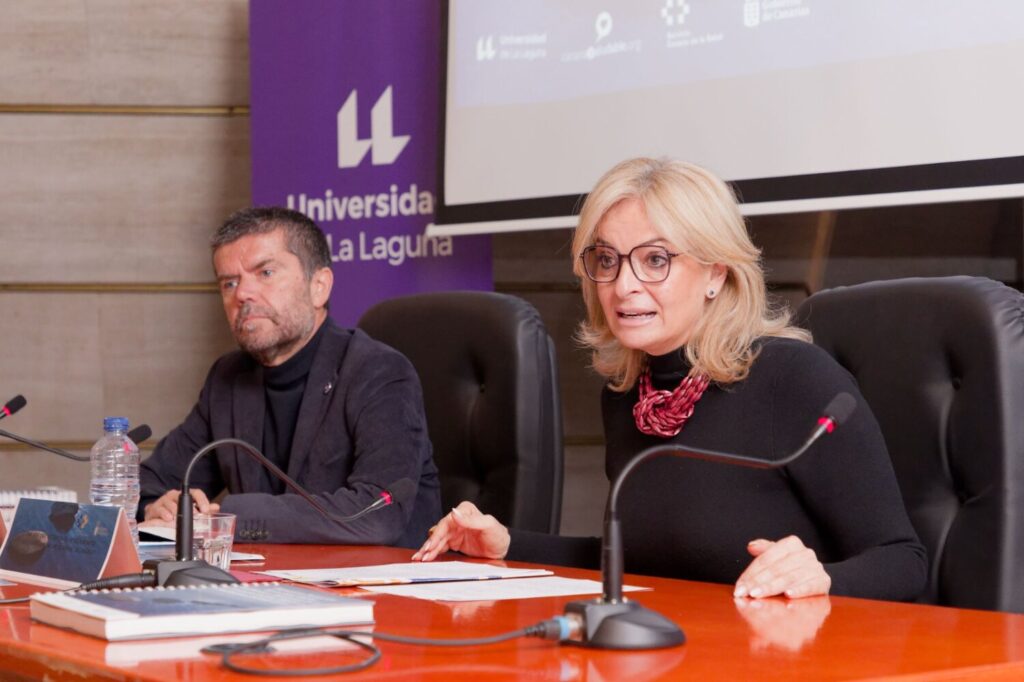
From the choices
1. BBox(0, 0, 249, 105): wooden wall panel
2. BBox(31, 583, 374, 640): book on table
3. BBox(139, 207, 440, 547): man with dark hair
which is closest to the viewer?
BBox(31, 583, 374, 640): book on table

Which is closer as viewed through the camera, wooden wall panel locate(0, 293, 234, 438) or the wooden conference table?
the wooden conference table

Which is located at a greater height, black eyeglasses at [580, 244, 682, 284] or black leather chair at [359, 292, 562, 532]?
black eyeglasses at [580, 244, 682, 284]

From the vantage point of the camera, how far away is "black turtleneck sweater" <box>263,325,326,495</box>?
2.93m

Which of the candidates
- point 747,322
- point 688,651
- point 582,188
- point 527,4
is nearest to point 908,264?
point 582,188

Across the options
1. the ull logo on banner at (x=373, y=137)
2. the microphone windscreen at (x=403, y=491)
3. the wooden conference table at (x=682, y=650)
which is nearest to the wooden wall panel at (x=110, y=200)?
the ull logo on banner at (x=373, y=137)

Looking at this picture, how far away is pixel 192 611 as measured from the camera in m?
1.27

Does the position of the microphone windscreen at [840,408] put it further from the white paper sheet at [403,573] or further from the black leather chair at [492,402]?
the black leather chair at [492,402]

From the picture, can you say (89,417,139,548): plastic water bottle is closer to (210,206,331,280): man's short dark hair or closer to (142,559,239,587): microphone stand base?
(210,206,331,280): man's short dark hair

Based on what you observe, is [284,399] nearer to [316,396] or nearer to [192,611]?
Result: [316,396]

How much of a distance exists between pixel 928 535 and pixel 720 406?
1.16 feet

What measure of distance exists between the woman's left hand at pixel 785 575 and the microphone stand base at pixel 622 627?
0.39 meters

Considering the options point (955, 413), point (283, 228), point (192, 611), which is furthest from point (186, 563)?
point (283, 228)

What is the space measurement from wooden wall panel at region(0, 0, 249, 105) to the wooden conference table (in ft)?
10.6

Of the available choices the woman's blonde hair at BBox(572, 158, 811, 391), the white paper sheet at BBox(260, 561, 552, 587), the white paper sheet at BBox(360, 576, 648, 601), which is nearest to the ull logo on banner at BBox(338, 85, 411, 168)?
the woman's blonde hair at BBox(572, 158, 811, 391)
